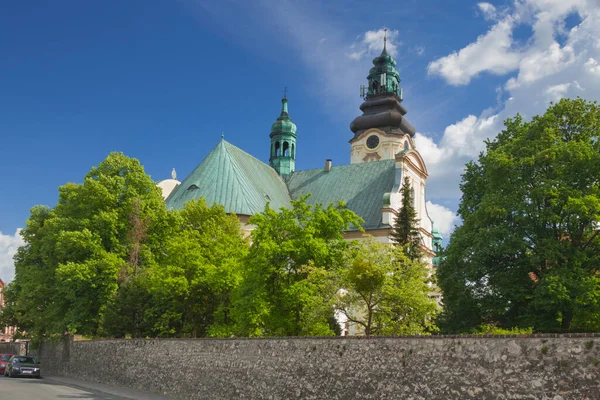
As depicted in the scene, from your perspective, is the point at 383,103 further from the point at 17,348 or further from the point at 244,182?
the point at 17,348

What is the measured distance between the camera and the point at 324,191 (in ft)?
192

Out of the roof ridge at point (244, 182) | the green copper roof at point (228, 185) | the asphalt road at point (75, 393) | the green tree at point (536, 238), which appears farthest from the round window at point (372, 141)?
the asphalt road at point (75, 393)

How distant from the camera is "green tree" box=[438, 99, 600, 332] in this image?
2345 cm

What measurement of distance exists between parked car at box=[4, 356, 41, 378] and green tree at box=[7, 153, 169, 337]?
72.2 inches

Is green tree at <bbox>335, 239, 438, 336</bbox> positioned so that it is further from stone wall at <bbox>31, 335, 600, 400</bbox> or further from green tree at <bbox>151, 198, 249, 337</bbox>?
green tree at <bbox>151, 198, 249, 337</bbox>

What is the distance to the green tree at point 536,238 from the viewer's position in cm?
2345

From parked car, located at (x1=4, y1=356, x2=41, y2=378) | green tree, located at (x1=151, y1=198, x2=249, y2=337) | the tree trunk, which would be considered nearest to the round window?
green tree, located at (x1=151, y1=198, x2=249, y2=337)

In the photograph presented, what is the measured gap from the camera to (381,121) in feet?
208

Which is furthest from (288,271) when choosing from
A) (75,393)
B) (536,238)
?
(536,238)

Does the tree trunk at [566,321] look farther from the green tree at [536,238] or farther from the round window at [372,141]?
the round window at [372,141]

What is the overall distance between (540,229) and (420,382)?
586 inches

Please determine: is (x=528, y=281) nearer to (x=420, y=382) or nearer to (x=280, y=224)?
(x=280, y=224)

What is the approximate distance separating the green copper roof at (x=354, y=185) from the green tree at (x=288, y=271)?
2502 cm

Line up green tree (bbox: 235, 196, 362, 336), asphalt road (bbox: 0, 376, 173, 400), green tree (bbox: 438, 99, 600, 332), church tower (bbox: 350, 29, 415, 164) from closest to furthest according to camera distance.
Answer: asphalt road (bbox: 0, 376, 173, 400) → green tree (bbox: 438, 99, 600, 332) → green tree (bbox: 235, 196, 362, 336) → church tower (bbox: 350, 29, 415, 164)
